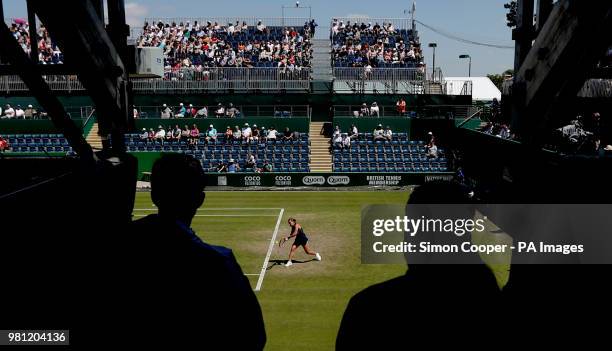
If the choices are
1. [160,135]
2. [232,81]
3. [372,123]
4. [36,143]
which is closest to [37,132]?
[36,143]

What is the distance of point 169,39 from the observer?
1918 inches

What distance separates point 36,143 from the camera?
126 ft

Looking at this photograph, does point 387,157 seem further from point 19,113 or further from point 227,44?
point 19,113

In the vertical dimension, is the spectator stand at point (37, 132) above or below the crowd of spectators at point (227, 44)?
below

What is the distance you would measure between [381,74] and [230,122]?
1130cm

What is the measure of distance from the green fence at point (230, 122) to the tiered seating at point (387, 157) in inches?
137

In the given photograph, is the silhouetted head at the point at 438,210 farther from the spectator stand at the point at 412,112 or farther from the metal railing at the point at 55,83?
the metal railing at the point at 55,83

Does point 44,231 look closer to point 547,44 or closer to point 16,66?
point 16,66

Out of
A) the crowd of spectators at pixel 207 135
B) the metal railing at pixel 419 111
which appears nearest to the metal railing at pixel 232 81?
the metal railing at pixel 419 111

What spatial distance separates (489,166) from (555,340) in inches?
124

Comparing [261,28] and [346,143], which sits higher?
[261,28]

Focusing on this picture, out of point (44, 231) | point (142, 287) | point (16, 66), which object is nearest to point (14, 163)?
point (16, 66)

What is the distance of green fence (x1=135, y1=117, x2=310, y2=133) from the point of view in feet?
129

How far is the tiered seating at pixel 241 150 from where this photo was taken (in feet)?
120
